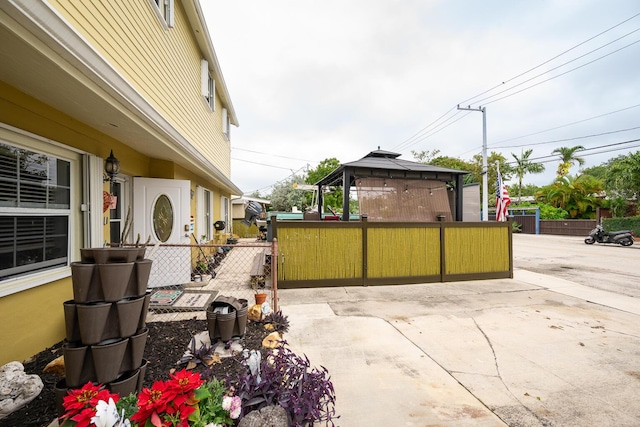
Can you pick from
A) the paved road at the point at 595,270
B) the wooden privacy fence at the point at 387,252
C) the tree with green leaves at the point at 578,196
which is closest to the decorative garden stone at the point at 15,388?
the wooden privacy fence at the point at 387,252

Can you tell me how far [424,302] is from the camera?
4680mm

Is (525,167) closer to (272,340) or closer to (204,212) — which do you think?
(204,212)

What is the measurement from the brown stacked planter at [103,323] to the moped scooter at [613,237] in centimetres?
1965

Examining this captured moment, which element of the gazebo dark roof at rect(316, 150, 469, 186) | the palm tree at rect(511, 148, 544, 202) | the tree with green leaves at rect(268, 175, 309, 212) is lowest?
the gazebo dark roof at rect(316, 150, 469, 186)

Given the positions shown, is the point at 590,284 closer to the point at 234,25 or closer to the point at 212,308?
the point at 212,308

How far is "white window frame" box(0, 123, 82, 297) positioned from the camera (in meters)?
2.41

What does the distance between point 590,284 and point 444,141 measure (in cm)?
2315

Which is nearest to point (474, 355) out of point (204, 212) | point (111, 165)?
point (111, 165)

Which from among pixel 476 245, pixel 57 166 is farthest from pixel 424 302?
pixel 57 166

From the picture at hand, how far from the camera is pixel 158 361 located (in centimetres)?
255

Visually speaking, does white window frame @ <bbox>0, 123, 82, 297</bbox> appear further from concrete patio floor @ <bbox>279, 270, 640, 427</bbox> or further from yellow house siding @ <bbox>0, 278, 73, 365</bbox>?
Answer: concrete patio floor @ <bbox>279, 270, 640, 427</bbox>

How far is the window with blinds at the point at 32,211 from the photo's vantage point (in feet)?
8.00

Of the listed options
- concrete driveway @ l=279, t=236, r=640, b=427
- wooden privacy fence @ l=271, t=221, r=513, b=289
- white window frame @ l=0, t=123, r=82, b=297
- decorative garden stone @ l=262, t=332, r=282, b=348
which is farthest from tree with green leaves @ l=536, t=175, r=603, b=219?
white window frame @ l=0, t=123, r=82, b=297

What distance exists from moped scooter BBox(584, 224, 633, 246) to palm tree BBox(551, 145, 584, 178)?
18.0 metres
